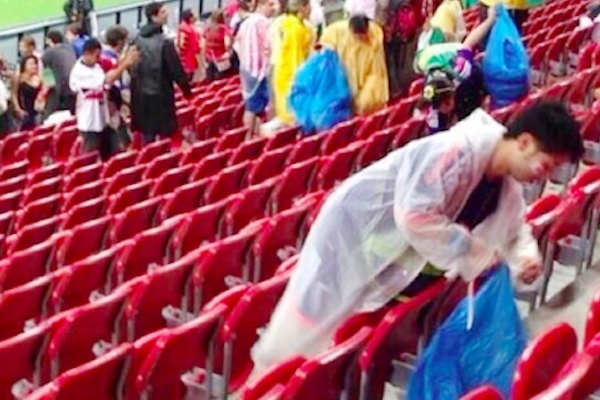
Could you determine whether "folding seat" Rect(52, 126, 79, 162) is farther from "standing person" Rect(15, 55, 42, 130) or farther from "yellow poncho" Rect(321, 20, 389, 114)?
"yellow poncho" Rect(321, 20, 389, 114)

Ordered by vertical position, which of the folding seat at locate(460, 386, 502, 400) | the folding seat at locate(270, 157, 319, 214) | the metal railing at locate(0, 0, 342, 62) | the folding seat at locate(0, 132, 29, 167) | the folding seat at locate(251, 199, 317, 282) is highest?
the folding seat at locate(460, 386, 502, 400)

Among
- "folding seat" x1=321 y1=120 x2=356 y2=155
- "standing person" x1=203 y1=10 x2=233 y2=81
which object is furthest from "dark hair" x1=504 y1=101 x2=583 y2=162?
"standing person" x1=203 y1=10 x2=233 y2=81

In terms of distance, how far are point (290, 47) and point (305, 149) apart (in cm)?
115

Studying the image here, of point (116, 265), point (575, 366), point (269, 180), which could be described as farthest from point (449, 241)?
point (269, 180)

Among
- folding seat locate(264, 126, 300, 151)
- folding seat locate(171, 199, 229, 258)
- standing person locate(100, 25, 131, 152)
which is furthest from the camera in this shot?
standing person locate(100, 25, 131, 152)

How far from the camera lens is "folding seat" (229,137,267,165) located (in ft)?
20.2

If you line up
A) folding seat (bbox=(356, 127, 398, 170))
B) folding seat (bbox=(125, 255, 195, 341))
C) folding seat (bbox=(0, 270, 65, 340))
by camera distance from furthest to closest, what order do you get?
1. folding seat (bbox=(356, 127, 398, 170))
2. folding seat (bbox=(0, 270, 65, 340))
3. folding seat (bbox=(125, 255, 195, 341))

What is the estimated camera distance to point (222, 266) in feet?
13.5

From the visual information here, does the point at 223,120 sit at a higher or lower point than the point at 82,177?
lower

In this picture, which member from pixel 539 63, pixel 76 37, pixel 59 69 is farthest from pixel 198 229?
pixel 76 37

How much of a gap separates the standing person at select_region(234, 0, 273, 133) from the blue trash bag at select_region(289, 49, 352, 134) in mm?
698

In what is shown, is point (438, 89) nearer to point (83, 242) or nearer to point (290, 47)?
point (83, 242)

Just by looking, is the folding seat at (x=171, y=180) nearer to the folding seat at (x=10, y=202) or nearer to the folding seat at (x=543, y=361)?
the folding seat at (x=10, y=202)

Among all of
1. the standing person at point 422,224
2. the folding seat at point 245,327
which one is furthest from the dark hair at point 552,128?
the folding seat at point 245,327
